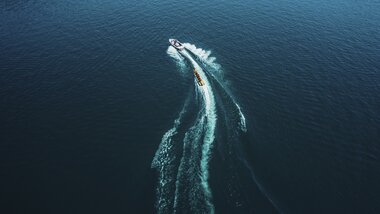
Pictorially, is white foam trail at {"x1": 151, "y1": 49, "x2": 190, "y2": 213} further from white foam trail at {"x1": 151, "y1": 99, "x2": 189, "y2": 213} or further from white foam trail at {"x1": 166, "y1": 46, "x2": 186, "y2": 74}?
white foam trail at {"x1": 166, "y1": 46, "x2": 186, "y2": 74}

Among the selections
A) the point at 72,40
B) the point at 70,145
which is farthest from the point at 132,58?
the point at 70,145

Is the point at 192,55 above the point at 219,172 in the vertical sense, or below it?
above

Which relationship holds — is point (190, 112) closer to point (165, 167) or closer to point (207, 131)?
point (207, 131)

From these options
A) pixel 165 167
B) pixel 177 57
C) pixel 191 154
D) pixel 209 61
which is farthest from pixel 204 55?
pixel 165 167

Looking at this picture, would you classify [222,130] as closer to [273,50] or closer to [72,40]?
[273,50]

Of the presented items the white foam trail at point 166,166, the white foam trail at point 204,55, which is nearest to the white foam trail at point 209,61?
the white foam trail at point 204,55

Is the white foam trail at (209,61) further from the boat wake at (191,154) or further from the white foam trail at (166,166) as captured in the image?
the white foam trail at (166,166)
